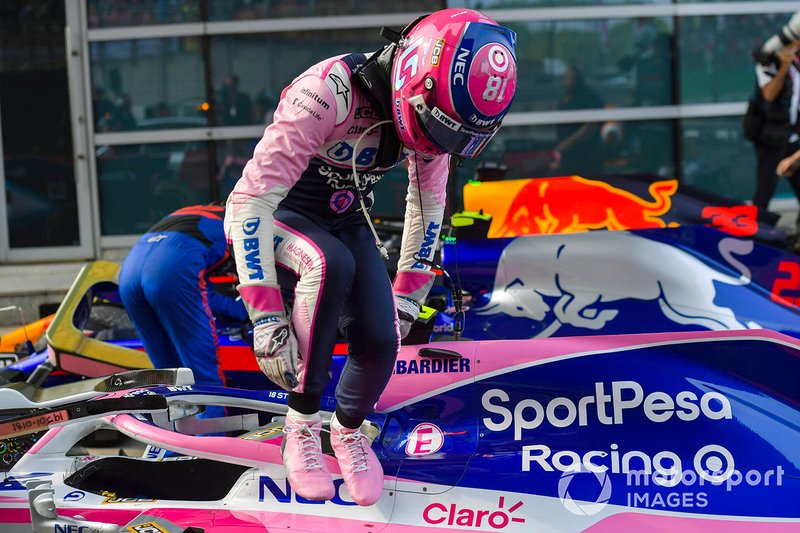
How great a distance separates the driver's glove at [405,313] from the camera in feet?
10.2

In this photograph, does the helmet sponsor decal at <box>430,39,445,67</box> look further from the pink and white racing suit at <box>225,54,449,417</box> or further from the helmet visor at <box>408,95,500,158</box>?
the pink and white racing suit at <box>225,54,449,417</box>

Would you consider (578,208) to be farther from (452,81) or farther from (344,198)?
(452,81)

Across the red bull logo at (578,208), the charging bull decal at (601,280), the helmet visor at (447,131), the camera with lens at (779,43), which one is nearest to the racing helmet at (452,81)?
the helmet visor at (447,131)

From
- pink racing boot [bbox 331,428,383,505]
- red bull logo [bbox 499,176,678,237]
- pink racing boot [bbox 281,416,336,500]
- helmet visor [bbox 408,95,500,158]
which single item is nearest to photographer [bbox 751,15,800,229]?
red bull logo [bbox 499,176,678,237]

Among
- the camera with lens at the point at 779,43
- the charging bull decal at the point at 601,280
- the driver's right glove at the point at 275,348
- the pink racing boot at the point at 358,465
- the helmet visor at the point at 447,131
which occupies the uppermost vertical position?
the camera with lens at the point at 779,43

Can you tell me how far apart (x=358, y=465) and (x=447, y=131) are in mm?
1046

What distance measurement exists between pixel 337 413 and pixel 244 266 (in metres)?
0.61

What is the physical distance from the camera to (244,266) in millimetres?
2631

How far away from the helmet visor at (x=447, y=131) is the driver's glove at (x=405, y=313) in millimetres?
644

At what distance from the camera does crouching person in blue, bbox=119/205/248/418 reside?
4184 mm

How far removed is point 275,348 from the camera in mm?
2570

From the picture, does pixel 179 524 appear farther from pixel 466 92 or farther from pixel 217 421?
pixel 466 92

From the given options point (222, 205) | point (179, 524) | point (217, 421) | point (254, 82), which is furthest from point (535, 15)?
point (179, 524)

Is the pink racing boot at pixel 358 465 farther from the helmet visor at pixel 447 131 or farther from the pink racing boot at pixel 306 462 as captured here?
the helmet visor at pixel 447 131
